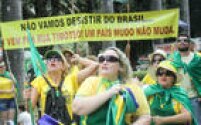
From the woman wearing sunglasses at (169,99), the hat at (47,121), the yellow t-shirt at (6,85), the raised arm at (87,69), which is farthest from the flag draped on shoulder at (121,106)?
the yellow t-shirt at (6,85)

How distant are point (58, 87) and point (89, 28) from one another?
4.18m

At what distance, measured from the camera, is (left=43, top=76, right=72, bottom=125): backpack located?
730 centimetres

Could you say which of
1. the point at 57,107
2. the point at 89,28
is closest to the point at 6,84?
the point at 89,28

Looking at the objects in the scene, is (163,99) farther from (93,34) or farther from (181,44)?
(93,34)

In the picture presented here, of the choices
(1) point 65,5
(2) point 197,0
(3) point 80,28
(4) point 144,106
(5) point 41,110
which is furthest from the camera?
(2) point 197,0

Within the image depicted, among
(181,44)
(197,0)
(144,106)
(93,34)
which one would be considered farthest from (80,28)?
(197,0)

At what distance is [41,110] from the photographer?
7559 mm

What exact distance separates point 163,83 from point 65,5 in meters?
17.8

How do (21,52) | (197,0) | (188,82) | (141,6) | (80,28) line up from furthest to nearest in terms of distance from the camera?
1. (197,0)
2. (141,6)
3. (21,52)
4. (80,28)
5. (188,82)

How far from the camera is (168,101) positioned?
259 inches

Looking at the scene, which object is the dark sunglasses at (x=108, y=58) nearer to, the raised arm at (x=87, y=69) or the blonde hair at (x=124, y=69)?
the blonde hair at (x=124, y=69)

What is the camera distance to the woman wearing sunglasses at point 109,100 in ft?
16.8

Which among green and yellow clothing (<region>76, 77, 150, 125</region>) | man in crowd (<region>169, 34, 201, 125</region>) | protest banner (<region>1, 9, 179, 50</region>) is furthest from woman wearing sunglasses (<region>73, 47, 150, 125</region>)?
protest banner (<region>1, 9, 179, 50</region>)

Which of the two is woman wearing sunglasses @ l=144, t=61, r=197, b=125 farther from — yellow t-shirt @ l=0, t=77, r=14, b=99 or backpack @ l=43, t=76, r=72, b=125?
yellow t-shirt @ l=0, t=77, r=14, b=99
